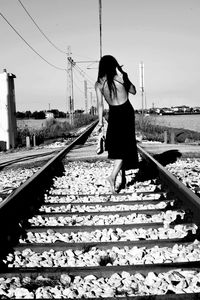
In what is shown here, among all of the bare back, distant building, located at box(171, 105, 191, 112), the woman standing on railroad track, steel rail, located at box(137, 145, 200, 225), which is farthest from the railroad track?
distant building, located at box(171, 105, 191, 112)

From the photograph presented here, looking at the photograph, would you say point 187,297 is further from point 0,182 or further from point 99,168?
point 99,168

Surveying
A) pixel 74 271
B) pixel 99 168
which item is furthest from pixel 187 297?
pixel 99 168

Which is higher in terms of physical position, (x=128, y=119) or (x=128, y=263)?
(x=128, y=119)

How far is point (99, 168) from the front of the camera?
8352 mm

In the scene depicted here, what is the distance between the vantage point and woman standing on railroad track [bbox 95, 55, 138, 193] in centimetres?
513

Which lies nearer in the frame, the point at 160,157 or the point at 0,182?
the point at 0,182

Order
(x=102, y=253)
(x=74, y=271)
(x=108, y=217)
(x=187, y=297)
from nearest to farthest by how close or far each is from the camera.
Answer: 1. (x=187, y=297)
2. (x=74, y=271)
3. (x=102, y=253)
4. (x=108, y=217)

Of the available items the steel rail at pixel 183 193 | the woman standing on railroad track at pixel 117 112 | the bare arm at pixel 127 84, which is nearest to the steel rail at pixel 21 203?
the woman standing on railroad track at pixel 117 112

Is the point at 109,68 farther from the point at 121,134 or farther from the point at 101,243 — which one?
the point at 101,243

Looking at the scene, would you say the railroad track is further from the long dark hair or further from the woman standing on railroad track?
the long dark hair

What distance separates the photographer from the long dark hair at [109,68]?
507 centimetres

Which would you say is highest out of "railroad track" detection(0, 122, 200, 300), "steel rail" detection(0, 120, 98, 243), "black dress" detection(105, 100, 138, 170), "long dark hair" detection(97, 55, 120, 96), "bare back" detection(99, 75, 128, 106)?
"long dark hair" detection(97, 55, 120, 96)

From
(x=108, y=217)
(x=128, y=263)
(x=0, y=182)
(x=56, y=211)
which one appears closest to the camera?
(x=128, y=263)

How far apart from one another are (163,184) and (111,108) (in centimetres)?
122
